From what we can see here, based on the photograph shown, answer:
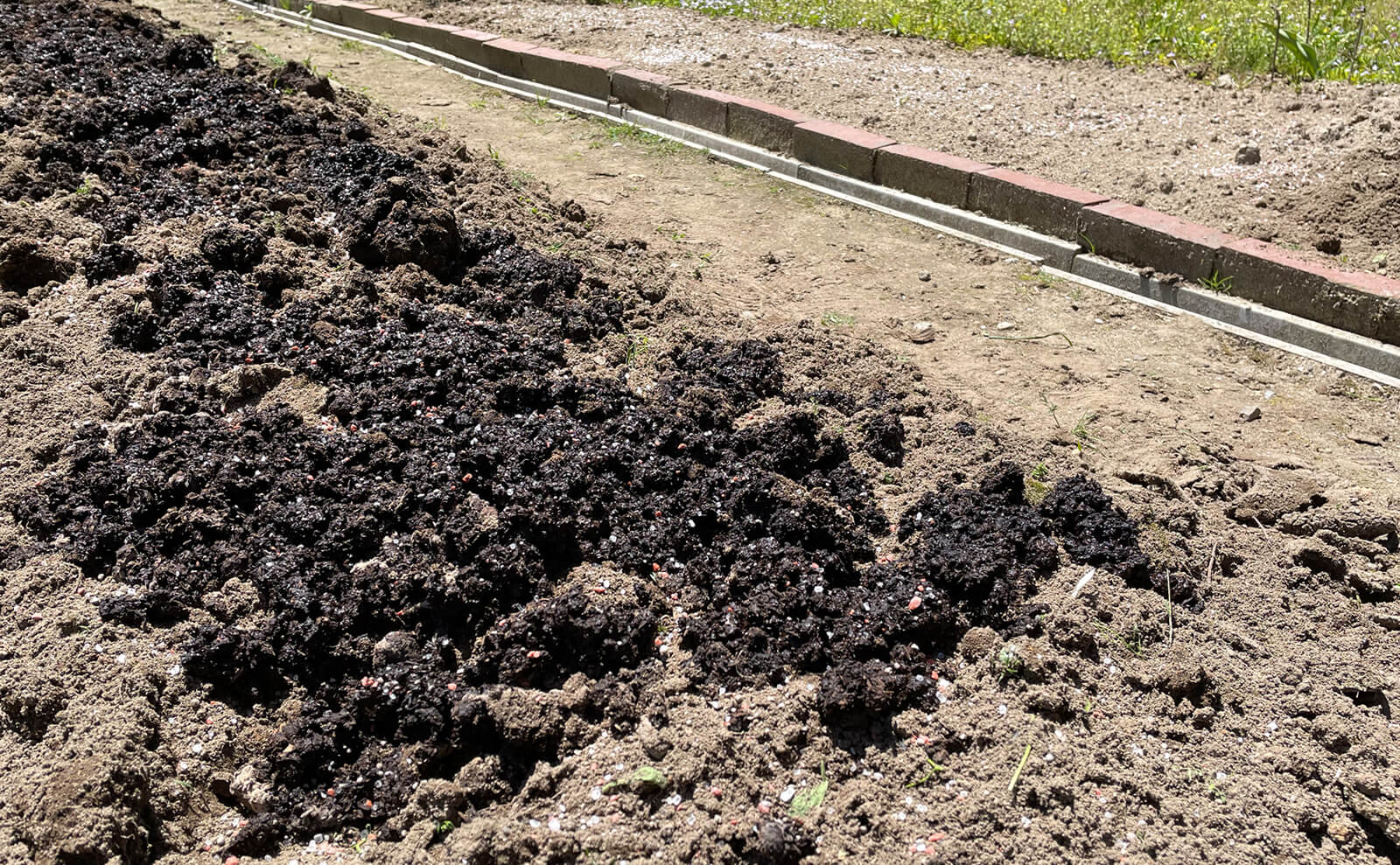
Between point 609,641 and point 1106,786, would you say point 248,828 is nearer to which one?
point 609,641

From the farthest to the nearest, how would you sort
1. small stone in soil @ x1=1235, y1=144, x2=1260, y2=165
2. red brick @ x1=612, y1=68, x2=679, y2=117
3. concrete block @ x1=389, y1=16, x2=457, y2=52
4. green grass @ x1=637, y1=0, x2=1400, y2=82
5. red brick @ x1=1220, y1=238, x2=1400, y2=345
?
concrete block @ x1=389, y1=16, x2=457, y2=52, red brick @ x1=612, y1=68, x2=679, y2=117, green grass @ x1=637, y1=0, x2=1400, y2=82, small stone in soil @ x1=1235, y1=144, x2=1260, y2=165, red brick @ x1=1220, y1=238, x2=1400, y2=345

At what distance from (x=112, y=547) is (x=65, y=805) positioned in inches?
40.1

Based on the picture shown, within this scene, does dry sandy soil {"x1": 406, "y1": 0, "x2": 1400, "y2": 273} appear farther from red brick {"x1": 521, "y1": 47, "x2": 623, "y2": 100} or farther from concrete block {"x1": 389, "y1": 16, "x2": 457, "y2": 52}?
concrete block {"x1": 389, "y1": 16, "x2": 457, "y2": 52}

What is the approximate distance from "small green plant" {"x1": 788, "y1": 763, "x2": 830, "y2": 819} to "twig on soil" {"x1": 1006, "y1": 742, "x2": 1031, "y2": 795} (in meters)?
0.44

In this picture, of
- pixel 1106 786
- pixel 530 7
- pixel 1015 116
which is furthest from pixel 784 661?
pixel 530 7

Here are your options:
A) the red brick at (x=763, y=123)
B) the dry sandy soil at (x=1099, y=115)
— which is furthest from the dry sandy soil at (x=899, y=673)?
the red brick at (x=763, y=123)

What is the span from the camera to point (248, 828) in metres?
2.61

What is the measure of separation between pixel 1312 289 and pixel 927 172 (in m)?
2.01

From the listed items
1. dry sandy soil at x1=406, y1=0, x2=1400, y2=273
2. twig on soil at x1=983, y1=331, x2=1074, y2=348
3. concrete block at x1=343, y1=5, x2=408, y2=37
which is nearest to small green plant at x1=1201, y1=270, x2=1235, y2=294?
dry sandy soil at x1=406, y1=0, x2=1400, y2=273

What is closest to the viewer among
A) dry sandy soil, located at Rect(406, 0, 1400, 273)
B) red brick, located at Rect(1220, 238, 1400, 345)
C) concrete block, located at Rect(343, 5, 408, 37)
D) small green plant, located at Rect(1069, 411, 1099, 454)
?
small green plant, located at Rect(1069, 411, 1099, 454)

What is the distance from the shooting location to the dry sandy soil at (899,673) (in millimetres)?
2549

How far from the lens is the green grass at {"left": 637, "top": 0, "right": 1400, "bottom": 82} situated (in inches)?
264

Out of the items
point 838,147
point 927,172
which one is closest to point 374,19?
point 838,147

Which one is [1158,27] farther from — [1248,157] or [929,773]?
[929,773]
